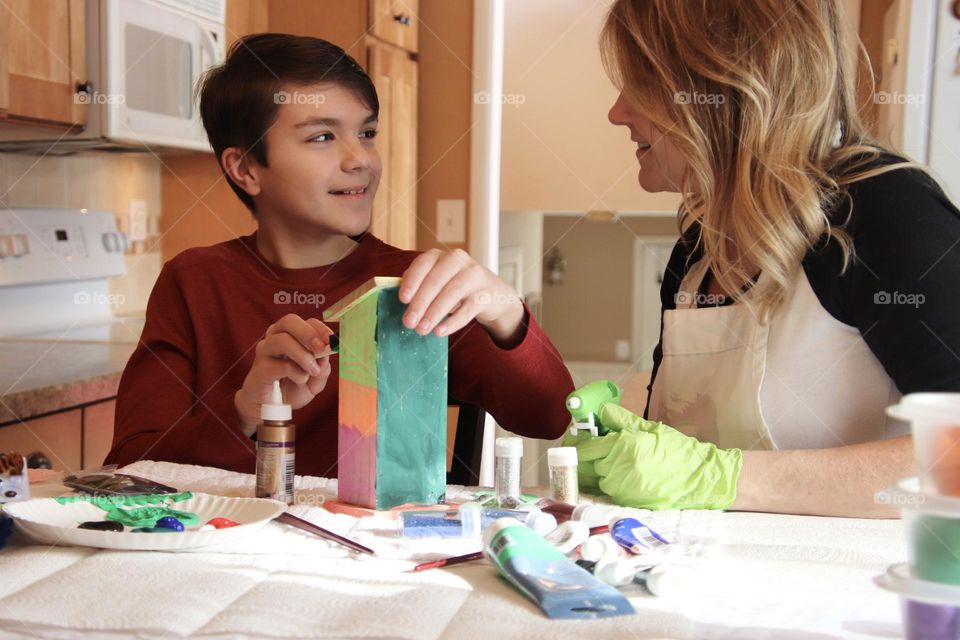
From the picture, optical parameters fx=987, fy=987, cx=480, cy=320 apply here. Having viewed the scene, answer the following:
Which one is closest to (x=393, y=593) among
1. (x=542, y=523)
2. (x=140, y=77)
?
(x=542, y=523)

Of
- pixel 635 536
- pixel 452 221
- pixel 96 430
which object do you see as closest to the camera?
pixel 635 536

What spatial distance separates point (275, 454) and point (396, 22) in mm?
2102

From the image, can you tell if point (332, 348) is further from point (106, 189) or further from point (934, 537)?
point (106, 189)

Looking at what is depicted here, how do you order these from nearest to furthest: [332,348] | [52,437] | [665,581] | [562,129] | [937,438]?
[937,438] → [665,581] → [332,348] → [52,437] → [562,129]

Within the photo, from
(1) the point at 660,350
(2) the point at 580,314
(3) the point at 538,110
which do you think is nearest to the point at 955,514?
(1) the point at 660,350

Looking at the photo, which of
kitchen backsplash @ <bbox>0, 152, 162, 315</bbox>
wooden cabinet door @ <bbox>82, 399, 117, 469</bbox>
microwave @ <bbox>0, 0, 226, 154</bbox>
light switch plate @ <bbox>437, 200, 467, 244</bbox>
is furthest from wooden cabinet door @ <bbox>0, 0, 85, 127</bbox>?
light switch plate @ <bbox>437, 200, 467, 244</bbox>

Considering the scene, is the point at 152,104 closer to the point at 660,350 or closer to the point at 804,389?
the point at 660,350

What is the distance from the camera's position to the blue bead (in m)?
0.88

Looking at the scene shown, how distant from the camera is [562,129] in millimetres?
3525

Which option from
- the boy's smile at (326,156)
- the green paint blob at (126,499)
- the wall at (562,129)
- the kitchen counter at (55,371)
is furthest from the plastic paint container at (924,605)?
the wall at (562,129)

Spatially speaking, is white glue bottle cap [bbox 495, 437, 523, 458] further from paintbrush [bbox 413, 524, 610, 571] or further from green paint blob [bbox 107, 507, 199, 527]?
green paint blob [bbox 107, 507, 199, 527]

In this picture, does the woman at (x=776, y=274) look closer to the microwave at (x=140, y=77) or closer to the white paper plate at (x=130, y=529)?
the white paper plate at (x=130, y=529)

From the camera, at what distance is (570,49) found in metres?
3.52

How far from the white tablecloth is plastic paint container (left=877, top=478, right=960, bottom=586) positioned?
103 mm
